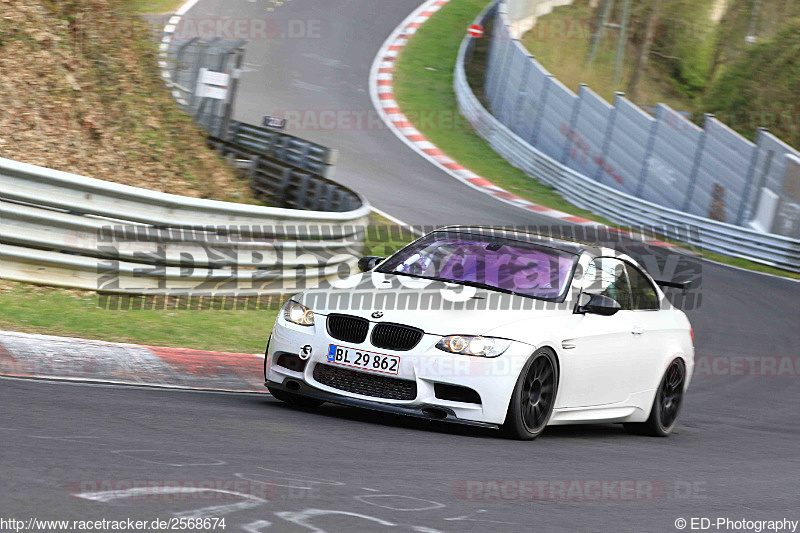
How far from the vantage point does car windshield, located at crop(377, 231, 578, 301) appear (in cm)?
809

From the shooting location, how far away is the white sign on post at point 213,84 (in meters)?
17.7

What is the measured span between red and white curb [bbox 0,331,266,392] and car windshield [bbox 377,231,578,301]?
163cm

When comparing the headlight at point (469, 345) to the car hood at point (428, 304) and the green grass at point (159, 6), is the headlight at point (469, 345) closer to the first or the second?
the car hood at point (428, 304)

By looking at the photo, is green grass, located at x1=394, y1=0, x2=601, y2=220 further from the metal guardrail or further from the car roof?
the car roof

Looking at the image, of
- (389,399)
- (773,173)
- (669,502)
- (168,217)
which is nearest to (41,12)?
(168,217)

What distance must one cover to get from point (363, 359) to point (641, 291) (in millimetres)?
2833

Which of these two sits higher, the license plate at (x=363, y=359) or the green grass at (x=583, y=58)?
the license plate at (x=363, y=359)

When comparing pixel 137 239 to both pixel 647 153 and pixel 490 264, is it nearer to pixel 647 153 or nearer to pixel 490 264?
pixel 490 264

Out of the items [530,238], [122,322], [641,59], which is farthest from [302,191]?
[641,59]

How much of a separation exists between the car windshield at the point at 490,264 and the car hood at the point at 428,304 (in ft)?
0.57

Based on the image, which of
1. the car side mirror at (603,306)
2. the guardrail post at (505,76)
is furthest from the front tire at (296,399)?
the guardrail post at (505,76)

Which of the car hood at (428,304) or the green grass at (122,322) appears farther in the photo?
the green grass at (122,322)

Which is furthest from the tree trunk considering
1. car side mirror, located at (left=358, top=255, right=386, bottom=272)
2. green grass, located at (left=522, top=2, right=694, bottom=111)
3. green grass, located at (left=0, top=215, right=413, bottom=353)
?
car side mirror, located at (left=358, top=255, right=386, bottom=272)

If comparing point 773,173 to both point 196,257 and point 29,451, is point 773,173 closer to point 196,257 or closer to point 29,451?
point 196,257
